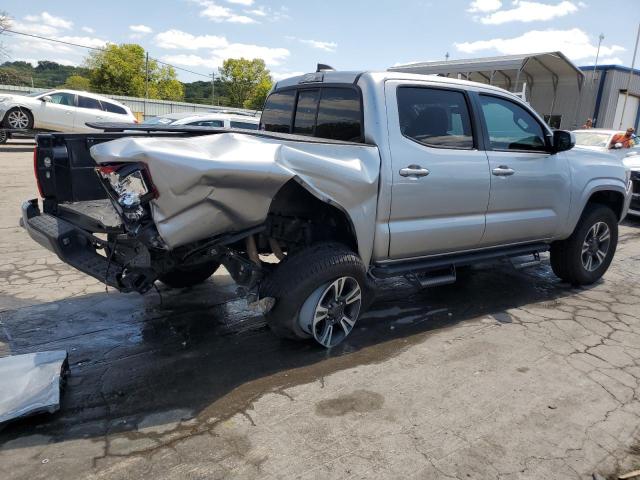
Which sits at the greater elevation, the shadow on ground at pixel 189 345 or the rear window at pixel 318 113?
the rear window at pixel 318 113

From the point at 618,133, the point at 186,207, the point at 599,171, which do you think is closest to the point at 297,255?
the point at 186,207

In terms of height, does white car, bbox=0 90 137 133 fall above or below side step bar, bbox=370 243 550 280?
above

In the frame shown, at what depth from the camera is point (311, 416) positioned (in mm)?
3121

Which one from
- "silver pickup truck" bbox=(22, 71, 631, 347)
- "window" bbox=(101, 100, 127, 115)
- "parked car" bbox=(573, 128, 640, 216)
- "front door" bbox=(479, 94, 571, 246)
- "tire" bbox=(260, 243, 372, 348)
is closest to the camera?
"silver pickup truck" bbox=(22, 71, 631, 347)

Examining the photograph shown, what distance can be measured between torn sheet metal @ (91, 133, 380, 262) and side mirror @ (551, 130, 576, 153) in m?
2.37

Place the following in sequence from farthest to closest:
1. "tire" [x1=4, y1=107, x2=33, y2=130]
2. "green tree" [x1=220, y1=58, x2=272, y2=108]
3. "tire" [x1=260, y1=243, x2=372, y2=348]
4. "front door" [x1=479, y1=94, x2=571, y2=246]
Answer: "green tree" [x1=220, y1=58, x2=272, y2=108]
"tire" [x1=4, y1=107, x2=33, y2=130]
"front door" [x1=479, y1=94, x2=571, y2=246]
"tire" [x1=260, y1=243, x2=372, y2=348]

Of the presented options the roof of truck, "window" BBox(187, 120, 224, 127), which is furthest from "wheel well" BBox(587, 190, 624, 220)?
"window" BBox(187, 120, 224, 127)

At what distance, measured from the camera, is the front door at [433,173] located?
4.05 meters

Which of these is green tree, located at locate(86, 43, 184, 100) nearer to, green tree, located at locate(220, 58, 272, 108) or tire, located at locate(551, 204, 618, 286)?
green tree, located at locate(220, 58, 272, 108)

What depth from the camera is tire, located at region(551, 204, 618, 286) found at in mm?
5699

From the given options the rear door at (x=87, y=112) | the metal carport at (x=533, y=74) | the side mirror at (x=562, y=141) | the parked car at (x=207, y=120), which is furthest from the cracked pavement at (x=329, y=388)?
the rear door at (x=87, y=112)

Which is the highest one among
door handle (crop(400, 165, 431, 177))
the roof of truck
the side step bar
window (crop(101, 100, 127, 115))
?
the roof of truck

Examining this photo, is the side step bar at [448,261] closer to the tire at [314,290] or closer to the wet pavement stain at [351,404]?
the tire at [314,290]

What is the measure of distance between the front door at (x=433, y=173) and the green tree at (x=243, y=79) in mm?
68518
